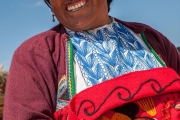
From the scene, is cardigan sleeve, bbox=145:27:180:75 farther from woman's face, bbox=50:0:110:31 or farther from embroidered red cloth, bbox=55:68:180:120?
embroidered red cloth, bbox=55:68:180:120

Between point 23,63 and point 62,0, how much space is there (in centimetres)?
34

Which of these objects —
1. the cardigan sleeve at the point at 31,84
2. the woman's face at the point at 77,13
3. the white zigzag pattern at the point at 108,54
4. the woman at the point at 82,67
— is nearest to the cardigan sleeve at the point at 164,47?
the woman at the point at 82,67

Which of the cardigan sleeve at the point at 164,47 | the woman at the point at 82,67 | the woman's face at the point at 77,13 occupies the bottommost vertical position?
the cardigan sleeve at the point at 164,47

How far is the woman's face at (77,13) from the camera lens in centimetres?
162

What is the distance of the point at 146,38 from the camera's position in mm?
1778

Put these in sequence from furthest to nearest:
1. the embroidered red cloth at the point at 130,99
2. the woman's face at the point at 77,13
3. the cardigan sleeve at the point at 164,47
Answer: the cardigan sleeve at the point at 164,47
the woman's face at the point at 77,13
the embroidered red cloth at the point at 130,99

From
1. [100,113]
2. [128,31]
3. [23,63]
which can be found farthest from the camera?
[128,31]

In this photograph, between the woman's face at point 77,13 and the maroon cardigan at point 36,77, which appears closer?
the maroon cardigan at point 36,77

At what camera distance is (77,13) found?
1.61 metres

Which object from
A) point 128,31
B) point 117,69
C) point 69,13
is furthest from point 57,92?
point 128,31

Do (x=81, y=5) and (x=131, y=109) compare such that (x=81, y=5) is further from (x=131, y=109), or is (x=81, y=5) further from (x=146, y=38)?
(x=131, y=109)

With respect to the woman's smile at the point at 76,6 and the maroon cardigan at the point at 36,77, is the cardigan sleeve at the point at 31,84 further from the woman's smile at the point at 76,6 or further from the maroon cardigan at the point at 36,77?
the woman's smile at the point at 76,6

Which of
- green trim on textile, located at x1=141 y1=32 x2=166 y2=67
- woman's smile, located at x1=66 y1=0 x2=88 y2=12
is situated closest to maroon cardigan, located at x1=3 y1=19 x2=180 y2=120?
woman's smile, located at x1=66 y1=0 x2=88 y2=12

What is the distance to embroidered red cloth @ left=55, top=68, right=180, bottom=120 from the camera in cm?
131
